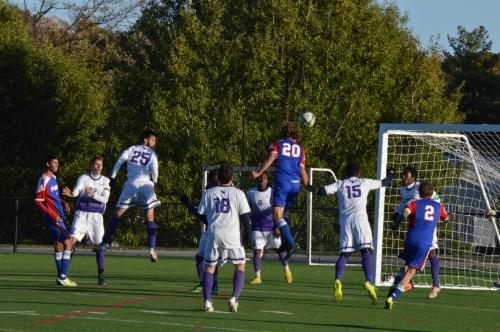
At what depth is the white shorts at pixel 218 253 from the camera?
14570 millimetres

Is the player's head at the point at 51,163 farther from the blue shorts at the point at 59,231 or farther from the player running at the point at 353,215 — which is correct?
the player running at the point at 353,215

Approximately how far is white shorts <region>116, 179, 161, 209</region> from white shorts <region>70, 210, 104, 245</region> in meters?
0.48

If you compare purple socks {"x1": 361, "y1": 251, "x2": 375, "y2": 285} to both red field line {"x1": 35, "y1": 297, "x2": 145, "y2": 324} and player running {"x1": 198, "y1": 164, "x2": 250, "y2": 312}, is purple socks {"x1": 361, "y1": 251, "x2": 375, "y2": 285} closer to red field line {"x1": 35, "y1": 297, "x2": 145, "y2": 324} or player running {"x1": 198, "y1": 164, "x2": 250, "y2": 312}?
player running {"x1": 198, "y1": 164, "x2": 250, "y2": 312}

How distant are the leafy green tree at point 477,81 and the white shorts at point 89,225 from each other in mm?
47958

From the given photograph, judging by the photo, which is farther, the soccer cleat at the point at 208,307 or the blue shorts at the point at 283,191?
the blue shorts at the point at 283,191

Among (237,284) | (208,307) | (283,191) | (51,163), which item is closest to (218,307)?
(208,307)

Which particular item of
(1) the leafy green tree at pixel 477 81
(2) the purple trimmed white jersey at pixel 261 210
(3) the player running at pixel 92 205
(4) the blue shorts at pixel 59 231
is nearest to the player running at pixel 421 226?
(3) the player running at pixel 92 205

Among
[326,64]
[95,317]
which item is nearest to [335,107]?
[326,64]

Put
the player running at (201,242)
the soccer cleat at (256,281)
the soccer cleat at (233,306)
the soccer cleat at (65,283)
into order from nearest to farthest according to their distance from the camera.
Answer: the soccer cleat at (233,306), the player running at (201,242), the soccer cleat at (65,283), the soccer cleat at (256,281)

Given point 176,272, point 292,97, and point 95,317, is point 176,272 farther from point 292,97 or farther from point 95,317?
point 292,97

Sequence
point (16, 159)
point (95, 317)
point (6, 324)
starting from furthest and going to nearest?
point (16, 159) < point (95, 317) < point (6, 324)

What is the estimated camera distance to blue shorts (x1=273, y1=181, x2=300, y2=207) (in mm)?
19078

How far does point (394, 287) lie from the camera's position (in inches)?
620

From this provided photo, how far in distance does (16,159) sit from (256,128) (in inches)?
452
